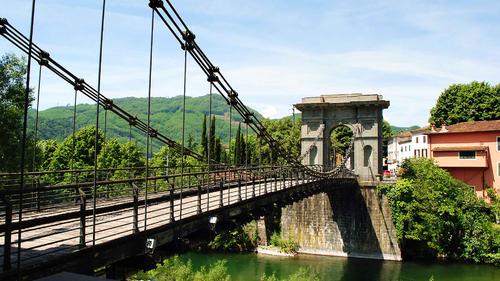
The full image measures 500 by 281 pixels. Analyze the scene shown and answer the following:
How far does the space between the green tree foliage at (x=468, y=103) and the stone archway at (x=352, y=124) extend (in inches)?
585

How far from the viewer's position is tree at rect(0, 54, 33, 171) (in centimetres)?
1827

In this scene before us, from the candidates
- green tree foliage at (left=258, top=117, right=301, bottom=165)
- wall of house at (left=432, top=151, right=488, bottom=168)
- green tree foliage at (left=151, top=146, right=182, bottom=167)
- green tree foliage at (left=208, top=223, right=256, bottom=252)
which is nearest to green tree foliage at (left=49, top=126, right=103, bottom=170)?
green tree foliage at (left=151, top=146, right=182, bottom=167)

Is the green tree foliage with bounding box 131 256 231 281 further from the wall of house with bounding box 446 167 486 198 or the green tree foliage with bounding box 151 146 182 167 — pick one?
the wall of house with bounding box 446 167 486 198

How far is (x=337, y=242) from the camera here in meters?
27.9

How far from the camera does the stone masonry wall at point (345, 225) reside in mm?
26750

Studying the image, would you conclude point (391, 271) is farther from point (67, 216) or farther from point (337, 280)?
point (67, 216)

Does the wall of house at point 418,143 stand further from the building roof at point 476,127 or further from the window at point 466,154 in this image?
the window at point 466,154

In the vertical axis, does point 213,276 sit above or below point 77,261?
below

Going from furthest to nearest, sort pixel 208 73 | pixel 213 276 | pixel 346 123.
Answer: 1. pixel 346 123
2. pixel 213 276
3. pixel 208 73

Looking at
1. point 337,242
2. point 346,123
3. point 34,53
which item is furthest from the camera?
point 346,123

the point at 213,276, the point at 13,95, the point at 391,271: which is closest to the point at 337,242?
the point at 391,271

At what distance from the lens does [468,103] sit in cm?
3941

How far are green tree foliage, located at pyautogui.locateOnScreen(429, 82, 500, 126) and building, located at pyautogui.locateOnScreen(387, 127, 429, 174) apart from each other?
8.67 ft

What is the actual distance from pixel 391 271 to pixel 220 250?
1211 cm
